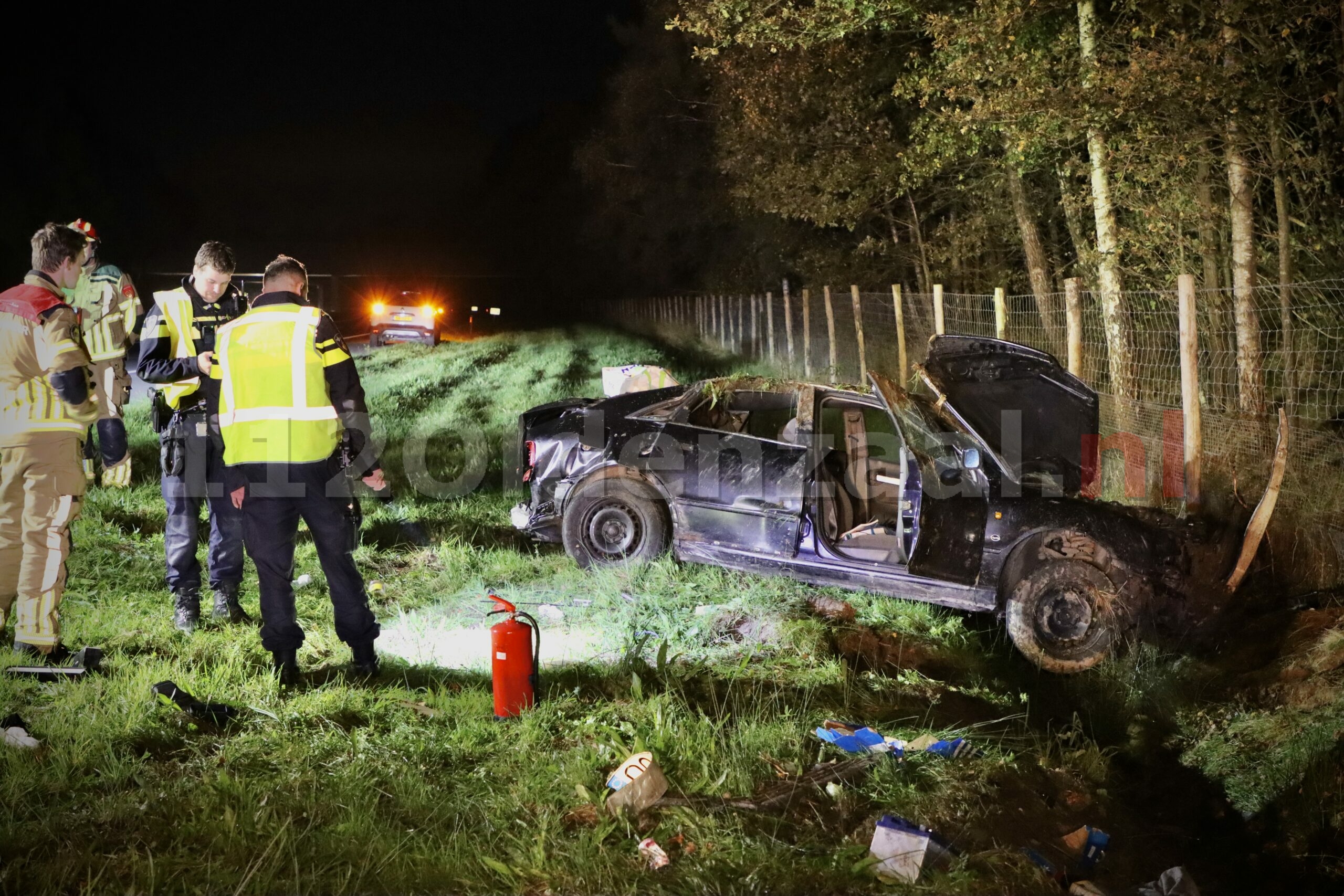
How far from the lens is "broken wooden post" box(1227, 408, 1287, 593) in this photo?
5.84 m


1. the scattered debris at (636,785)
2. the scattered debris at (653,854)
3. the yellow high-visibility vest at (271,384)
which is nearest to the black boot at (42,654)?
the yellow high-visibility vest at (271,384)

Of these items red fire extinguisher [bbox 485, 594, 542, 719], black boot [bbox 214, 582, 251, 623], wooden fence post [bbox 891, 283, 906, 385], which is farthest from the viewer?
wooden fence post [bbox 891, 283, 906, 385]

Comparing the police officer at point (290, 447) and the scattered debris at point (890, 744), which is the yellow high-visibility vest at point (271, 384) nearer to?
the police officer at point (290, 447)

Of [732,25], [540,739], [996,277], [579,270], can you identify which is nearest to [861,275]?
[996,277]

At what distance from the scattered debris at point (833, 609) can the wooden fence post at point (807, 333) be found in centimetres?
898

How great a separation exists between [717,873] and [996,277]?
16733 millimetres

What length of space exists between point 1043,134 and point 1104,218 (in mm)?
1358

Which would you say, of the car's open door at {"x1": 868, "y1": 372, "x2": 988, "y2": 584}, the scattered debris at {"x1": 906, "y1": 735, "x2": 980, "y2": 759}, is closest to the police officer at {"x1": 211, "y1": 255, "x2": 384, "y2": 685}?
the scattered debris at {"x1": 906, "y1": 735, "x2": 980, "y2": 759}

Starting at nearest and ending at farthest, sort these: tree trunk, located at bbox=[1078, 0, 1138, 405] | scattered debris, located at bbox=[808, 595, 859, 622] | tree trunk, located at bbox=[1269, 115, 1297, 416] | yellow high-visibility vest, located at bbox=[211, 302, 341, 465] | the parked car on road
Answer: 1. yellow high-visibility vest, located at bbox=[211, 302, 341, 465]
2. scattered debris, located at bbox=[808, 595, 859, 622]
3. tree trunk, located at bbox=[1078, 0, 1138, 405]
4. tree trunk, located at bbox=[1269, 115, 1297, 416]
5. the parked car on road

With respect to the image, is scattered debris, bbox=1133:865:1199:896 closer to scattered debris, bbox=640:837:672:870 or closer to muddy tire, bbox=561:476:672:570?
scattered debris, bbox=640:837:672:870

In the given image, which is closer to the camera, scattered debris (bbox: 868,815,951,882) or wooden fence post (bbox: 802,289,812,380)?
scattered debris (bbox: 868,815,951,882)

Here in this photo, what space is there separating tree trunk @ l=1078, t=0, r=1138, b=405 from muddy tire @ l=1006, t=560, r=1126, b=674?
13.5 ft

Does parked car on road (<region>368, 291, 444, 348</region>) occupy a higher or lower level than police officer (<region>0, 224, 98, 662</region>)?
higher

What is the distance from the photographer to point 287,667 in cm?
476
